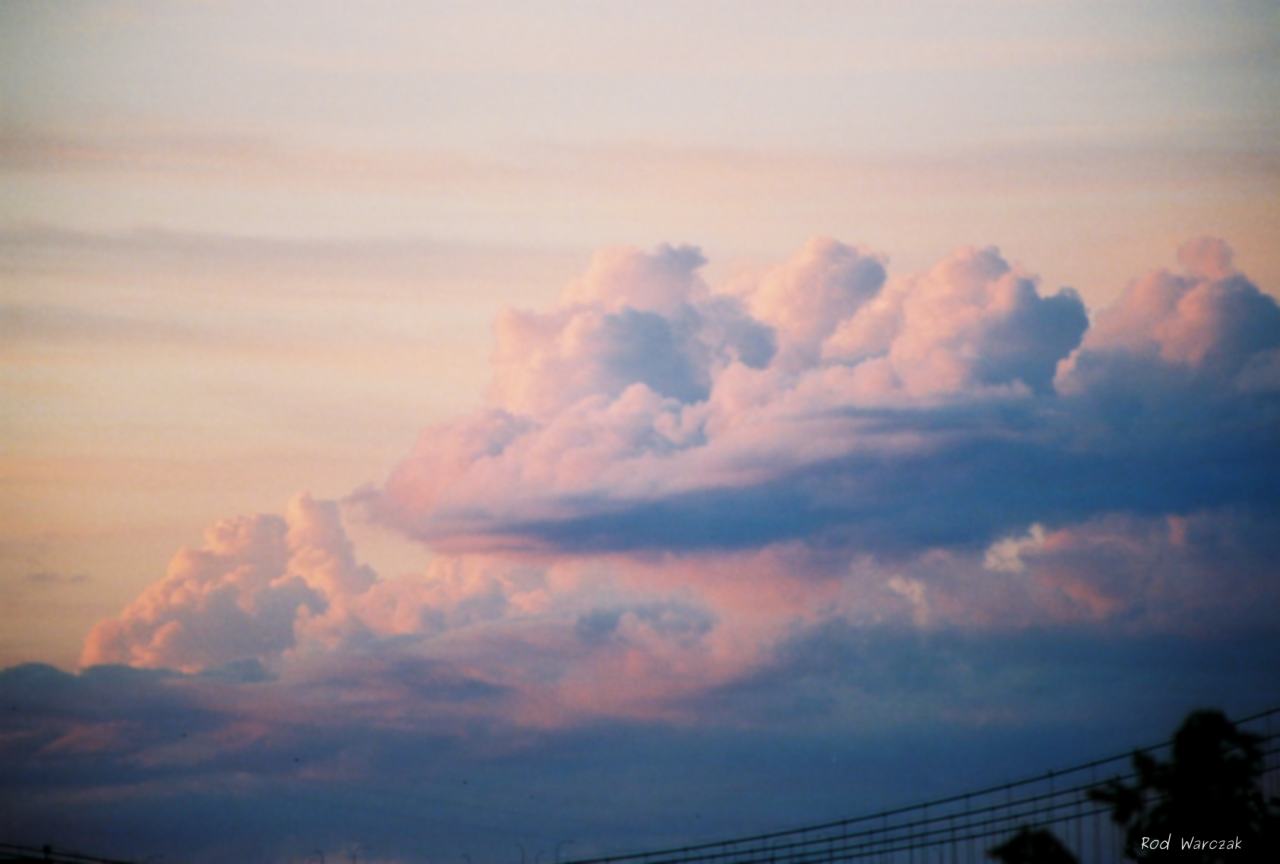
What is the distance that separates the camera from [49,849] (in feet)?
374

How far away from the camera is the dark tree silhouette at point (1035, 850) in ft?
202

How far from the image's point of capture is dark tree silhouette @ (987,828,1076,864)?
202 feet

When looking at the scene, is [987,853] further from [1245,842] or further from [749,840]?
[749,840]

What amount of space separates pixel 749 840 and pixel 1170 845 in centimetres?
12641

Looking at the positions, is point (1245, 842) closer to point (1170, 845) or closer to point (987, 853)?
point (1170, 845)

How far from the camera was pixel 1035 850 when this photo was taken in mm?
61781

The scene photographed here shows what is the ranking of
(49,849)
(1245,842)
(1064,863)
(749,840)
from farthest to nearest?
(749,840), (49,849), (1245,842), (1064,863)

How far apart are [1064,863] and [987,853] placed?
12.0 feet

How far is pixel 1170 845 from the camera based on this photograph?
68000 mm

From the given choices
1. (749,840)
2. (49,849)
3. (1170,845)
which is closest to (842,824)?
(749,840)

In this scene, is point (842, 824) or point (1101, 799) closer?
point (1101, 799)

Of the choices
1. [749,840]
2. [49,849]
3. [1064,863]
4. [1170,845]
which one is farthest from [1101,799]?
[749,840]

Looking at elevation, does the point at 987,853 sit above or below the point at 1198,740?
below

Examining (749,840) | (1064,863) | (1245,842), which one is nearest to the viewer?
(1064,863)
